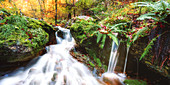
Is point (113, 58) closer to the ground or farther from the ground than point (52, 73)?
farther from the ground

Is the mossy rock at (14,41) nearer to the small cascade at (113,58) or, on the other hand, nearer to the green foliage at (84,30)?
the green foliage at (84,30)

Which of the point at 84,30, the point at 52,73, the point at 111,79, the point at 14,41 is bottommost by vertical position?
the point at 111,79

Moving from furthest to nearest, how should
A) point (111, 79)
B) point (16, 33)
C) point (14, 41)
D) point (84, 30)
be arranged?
point (84, 30)
point (111, 79)
point (16, 33)
point (14, 41)

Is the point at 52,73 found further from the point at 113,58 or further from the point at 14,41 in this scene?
the point at 113,58

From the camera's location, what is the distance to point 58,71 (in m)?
3.77

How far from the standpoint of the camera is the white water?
3033mm

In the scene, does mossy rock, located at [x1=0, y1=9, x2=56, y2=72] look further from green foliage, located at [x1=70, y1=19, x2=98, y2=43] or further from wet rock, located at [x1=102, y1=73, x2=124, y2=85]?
wet rock, located at [x1=102, y1=73, x2=124, y2=85]

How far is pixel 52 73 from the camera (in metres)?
3.63

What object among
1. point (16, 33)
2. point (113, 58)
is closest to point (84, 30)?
point (113, 58)

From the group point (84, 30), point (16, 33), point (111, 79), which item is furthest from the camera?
point (84, 30)

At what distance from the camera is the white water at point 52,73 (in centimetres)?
303

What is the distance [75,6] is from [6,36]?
311 inches

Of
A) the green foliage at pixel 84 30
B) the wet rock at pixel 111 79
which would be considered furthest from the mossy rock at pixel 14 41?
the wet rock at pixel 111 79

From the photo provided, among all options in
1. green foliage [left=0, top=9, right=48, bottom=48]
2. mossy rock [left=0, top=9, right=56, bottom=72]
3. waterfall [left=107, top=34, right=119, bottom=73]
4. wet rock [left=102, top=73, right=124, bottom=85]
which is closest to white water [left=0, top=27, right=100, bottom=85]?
wet rock [left=102, top=73, right=124, bottom=85]
